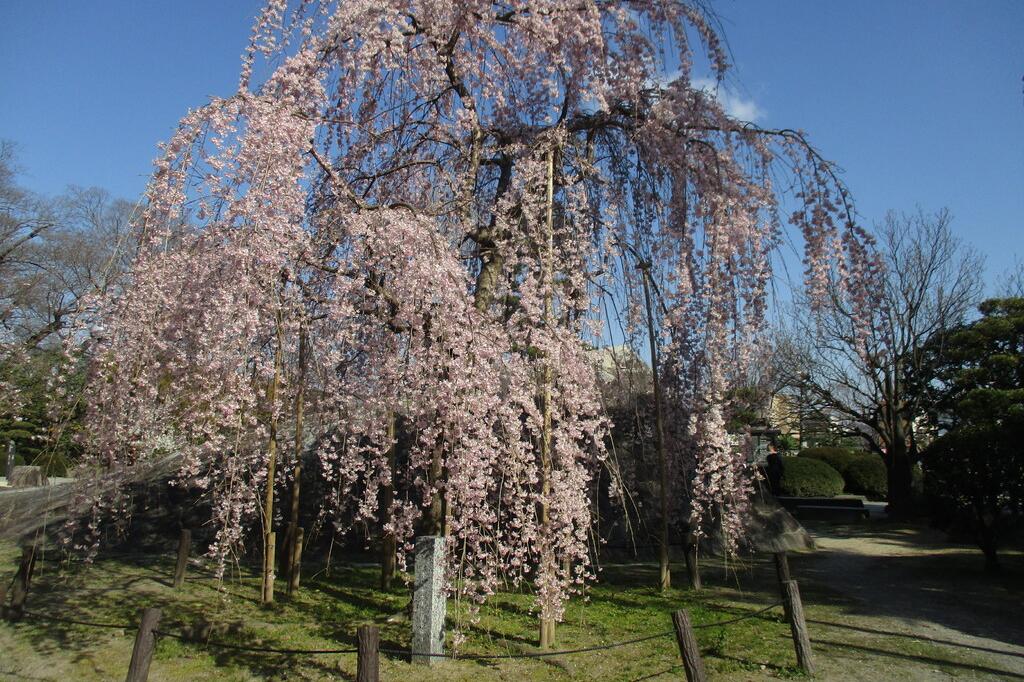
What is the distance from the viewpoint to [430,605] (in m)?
4.78

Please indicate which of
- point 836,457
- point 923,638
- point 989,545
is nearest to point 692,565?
point 923,638

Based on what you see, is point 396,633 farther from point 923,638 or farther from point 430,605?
point 923,638

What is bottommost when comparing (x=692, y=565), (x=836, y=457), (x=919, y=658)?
(x=919, y=658)

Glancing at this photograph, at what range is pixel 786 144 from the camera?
5887 millimetres

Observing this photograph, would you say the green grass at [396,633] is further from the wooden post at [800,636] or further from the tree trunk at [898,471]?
the tree trunk at [898,471]

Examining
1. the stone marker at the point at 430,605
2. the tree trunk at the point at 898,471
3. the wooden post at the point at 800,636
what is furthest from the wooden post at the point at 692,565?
the tree trunk at the point at 898,471

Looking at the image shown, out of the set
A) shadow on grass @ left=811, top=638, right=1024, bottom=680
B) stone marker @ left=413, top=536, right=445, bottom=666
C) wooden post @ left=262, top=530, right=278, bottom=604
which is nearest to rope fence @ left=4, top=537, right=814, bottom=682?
stone marker @ left=413, top=536, right=445, bottom=666

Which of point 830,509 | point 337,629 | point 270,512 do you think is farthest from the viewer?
point 830,509

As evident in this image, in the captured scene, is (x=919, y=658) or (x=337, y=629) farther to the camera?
(x=337, y=629)

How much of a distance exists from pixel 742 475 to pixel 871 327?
90.1 inches

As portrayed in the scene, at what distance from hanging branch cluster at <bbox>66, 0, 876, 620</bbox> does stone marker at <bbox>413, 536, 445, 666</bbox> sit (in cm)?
17

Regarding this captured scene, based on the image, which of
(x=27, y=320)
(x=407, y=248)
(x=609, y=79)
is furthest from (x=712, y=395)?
(x=27, y=320)

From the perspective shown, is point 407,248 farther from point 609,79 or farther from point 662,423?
point 662,423

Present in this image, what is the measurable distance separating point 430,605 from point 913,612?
4.97m
